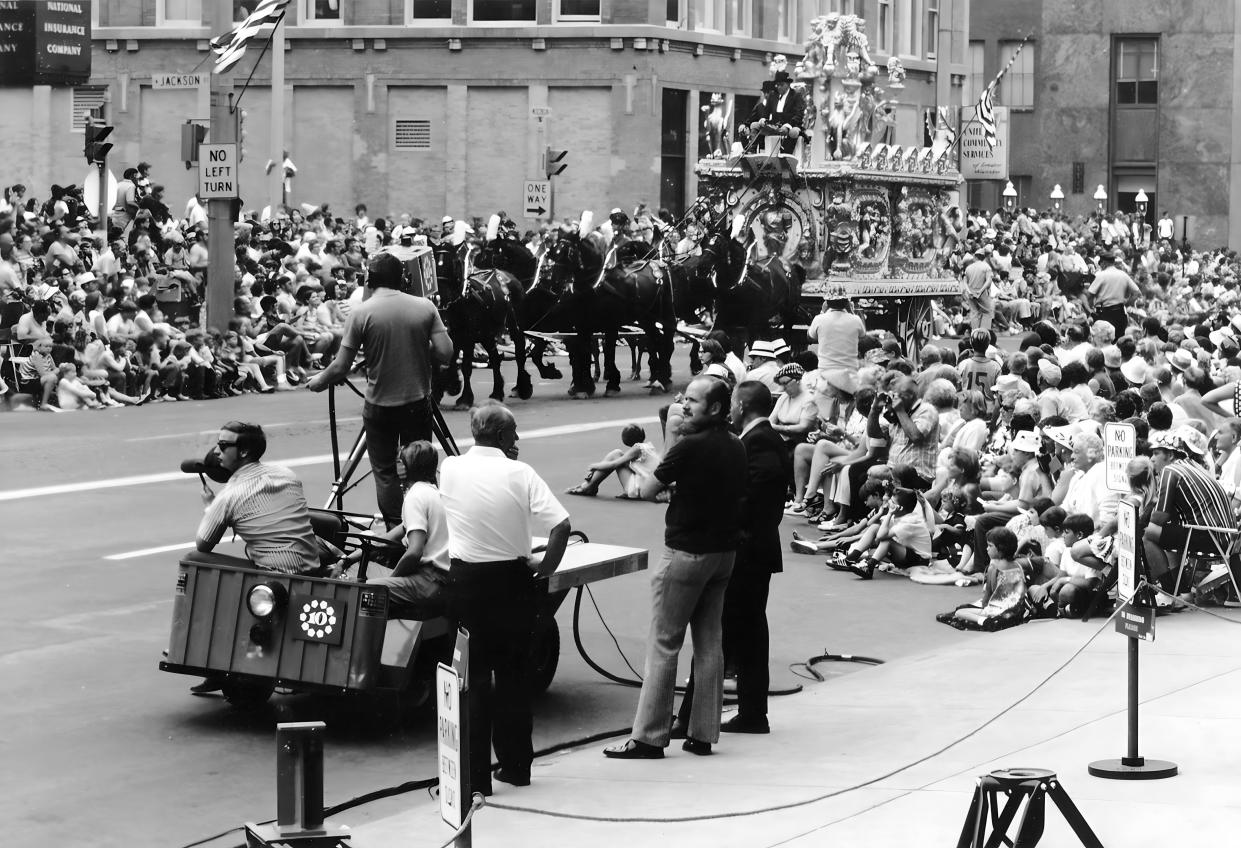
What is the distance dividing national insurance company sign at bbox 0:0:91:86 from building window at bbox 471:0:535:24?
10.4 m

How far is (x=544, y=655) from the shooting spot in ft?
37.3

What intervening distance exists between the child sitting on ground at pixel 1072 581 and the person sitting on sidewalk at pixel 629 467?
17.3ft

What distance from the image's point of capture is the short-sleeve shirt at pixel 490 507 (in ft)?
30.6

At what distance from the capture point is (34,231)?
98.7 ft

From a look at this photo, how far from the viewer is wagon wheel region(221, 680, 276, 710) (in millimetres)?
10711

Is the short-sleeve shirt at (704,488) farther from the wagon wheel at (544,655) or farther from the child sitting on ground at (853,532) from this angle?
the child sitting on ground at (853,532)

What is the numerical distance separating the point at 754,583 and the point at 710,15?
128 ft

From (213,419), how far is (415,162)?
2476 cm

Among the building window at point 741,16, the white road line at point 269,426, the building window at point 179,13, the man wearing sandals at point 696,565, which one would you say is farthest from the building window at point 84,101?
the man wearing sandals at point 696,565

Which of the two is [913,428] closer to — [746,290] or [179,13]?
[746,290]

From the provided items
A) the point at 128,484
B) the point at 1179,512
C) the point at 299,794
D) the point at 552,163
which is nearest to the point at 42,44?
the point at 552,163

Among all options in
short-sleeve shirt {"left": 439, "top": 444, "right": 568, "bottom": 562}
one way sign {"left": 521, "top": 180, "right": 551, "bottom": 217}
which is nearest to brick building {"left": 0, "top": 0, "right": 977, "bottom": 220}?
one way sign {"left": 521, "top": 180, "right": 551, "bottom": 217}

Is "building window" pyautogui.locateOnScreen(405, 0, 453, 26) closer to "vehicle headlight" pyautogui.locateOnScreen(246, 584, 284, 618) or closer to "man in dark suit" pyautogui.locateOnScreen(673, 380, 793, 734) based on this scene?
"man in dark suit" pyautogui.locateOnScreen(673, 380, 793, 734)

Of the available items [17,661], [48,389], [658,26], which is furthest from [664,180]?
[17,661]
